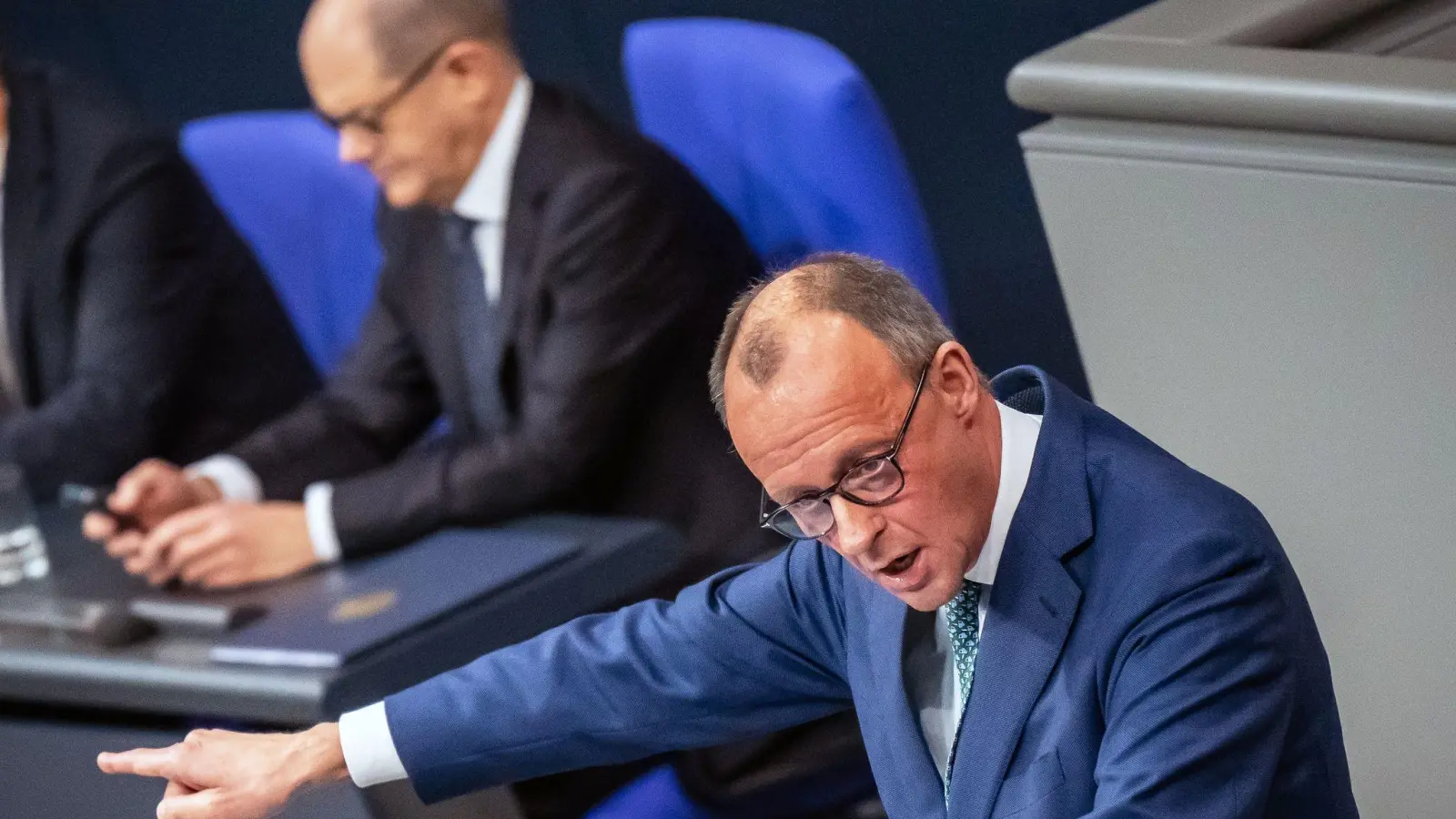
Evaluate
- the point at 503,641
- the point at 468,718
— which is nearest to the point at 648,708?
the point at 468,718

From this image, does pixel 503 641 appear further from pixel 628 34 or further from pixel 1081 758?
pixel 628 34

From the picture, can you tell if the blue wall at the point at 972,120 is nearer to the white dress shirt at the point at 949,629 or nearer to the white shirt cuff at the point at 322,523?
the white shirt cuff at the point at 322,523

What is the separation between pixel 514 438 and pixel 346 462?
→ 0.44 m

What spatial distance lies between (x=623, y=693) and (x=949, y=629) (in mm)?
306

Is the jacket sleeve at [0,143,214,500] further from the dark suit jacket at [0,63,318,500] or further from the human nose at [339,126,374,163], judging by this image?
the human nose at [339,126,374,163]

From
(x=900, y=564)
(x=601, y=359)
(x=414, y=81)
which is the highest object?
(x=414, y=81)

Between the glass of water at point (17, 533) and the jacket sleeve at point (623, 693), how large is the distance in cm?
72

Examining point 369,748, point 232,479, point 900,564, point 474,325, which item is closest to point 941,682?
point 900,564

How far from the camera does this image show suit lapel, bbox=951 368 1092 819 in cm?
124

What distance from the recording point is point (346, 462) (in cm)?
257

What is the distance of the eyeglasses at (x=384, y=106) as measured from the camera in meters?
2.29

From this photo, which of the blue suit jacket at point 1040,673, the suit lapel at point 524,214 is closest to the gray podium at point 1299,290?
the blue suit jacket at point 1040,673

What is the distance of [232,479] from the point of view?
97.8 inches

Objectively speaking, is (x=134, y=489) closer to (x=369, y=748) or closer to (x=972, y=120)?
(x=369, y=748)
